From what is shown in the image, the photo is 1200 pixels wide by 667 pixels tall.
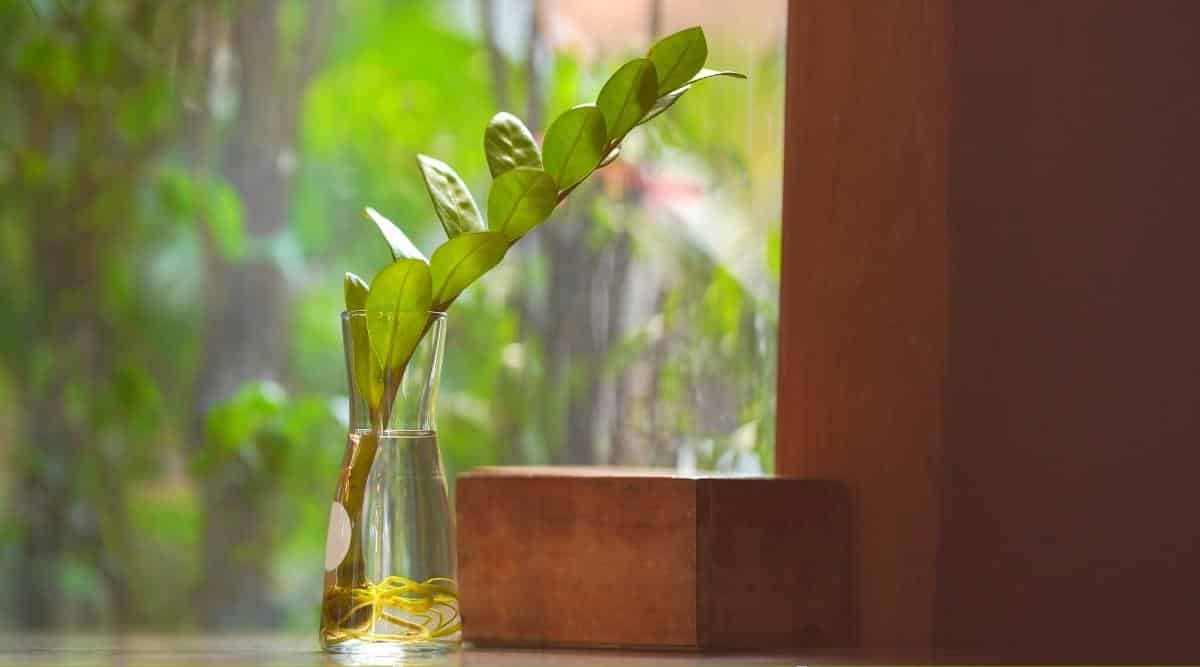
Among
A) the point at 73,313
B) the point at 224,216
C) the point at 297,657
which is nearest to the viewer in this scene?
the point at 297,657

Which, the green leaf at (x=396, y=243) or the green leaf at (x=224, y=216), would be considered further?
the green leaf at (x=224, y=216)

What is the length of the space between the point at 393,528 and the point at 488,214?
6.7 inches

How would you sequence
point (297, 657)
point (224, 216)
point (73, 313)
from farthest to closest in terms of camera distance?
point (73, 313), point (224, 216), point (297, 657)

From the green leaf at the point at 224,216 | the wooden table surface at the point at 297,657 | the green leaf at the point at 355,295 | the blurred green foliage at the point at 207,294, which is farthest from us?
the green leaf at the point at 224,216

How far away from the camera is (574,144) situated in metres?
0.72

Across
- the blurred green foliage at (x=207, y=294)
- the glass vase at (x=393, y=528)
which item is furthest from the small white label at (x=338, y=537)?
the blurred green foliage at (x=207, y=294)

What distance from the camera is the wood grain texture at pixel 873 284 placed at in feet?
2.36

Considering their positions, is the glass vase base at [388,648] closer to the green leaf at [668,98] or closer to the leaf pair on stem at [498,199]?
the leaf pair on stem at [498,199]

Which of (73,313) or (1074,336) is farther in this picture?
(73,313)

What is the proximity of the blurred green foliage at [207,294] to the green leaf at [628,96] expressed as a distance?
3.78ft

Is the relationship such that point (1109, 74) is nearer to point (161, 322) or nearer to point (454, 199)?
point (454, 199)

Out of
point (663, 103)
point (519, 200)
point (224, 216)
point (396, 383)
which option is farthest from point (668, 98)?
point (224, 216)

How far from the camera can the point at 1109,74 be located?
0.71 meters

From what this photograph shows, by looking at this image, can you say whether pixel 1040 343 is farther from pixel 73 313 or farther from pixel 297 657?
pixel 73 313
